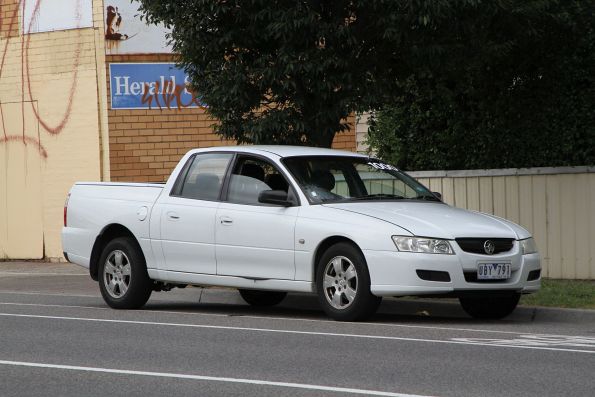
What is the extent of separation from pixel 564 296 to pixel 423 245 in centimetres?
283

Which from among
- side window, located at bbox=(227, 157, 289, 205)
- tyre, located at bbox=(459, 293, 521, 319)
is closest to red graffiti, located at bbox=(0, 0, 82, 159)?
side window, located at bbox=(227, 157, 289, 205)

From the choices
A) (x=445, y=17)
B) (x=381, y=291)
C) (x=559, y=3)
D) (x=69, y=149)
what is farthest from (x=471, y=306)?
(x=69, y=149)

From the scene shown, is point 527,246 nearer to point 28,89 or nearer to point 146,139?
point 146,139

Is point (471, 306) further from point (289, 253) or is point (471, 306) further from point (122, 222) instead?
point (122, 222)

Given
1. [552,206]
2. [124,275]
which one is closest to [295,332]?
[124,275]

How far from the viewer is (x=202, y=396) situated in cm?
811

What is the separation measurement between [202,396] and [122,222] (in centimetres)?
616

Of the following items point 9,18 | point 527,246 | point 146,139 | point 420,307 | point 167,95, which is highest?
point 9,18

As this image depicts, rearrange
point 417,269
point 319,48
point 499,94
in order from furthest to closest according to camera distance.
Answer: point 499,94, point 319,48, point 417,269

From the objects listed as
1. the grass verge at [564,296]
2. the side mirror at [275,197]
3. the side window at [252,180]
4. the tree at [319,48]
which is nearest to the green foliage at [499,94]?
the tree at [319,48]

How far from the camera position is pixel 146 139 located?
70.5ft

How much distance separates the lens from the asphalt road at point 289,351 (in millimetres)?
8469

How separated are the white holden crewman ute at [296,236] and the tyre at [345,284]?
0.01 meters

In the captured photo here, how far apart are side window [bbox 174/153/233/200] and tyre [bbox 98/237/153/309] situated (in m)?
0.81
